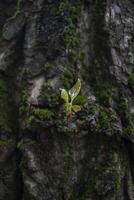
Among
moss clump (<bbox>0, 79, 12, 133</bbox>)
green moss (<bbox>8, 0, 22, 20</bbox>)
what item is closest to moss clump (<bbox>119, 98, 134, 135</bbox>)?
moss clump (<bbox>0, 79, 12, 133</bbox>)

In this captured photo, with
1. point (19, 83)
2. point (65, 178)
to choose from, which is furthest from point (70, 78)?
point (65, 178)

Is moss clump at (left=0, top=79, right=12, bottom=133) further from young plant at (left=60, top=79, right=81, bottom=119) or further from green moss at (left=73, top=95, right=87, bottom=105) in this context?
green moss at (left=73, top=95, right=87, bottom=105)

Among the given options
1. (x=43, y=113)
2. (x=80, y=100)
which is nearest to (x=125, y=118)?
(x=80, y=100)

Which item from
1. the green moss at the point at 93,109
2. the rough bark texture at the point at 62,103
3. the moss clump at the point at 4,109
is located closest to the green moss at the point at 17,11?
the rough bark texture at the point at 62,103

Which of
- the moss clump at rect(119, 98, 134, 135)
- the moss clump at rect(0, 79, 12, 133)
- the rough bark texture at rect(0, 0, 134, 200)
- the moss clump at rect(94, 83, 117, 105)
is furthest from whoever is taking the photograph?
the moss clump at rect(0, 79, 12, 133)

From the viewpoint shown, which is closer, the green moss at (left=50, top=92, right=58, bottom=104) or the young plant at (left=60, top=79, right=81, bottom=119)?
the young plant at (left=60, top=79, right=81, bottom=119)

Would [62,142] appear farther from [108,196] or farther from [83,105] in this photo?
[108,196]
